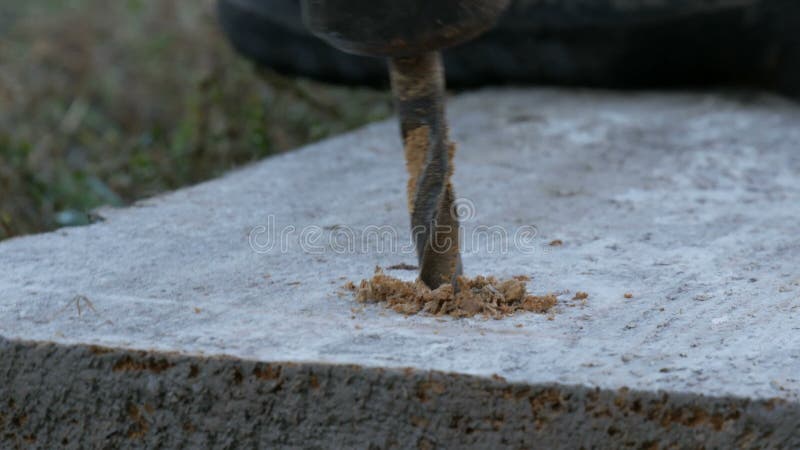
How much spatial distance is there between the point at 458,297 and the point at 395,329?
0.38ft

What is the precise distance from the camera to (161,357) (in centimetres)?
123

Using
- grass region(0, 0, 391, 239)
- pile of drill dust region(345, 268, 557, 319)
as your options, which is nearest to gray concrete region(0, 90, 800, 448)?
pile of drill dust region(345, 268, 557, 319)

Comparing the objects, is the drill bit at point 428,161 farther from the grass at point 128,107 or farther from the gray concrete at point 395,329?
the grass at point 128,107

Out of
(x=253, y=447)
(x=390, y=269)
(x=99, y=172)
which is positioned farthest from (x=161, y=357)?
(x=99, y=172)

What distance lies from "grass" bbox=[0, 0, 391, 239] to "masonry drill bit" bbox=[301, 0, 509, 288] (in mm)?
1093

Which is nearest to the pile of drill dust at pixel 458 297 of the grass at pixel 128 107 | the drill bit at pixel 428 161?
the drill bit at pixel 428 161

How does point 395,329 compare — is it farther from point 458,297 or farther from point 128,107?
point 128,107

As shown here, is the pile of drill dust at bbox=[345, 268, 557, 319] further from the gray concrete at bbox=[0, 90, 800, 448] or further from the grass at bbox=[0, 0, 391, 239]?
the grass at bbox=[0, 0, 391, 239]

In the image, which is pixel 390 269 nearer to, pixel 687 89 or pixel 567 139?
pixel 567 139

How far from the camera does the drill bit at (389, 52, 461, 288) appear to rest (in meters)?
1.34

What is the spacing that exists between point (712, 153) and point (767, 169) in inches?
6.1

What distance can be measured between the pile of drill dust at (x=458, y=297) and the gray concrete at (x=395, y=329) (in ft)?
0.09

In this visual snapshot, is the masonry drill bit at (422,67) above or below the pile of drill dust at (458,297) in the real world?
above

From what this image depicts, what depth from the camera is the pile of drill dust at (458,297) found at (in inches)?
54.3
